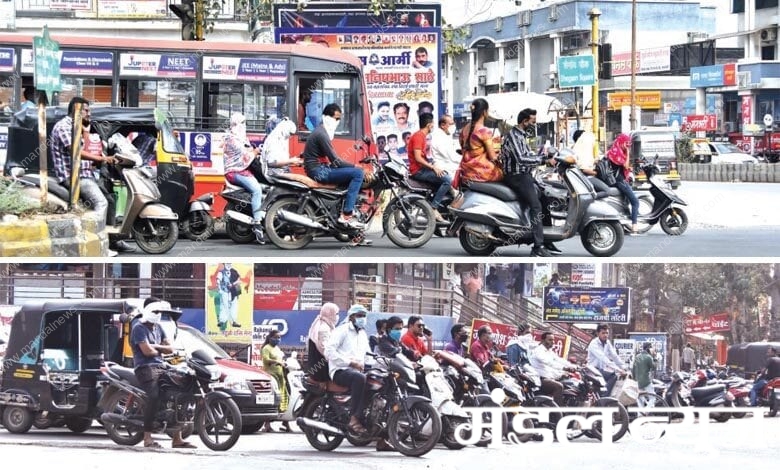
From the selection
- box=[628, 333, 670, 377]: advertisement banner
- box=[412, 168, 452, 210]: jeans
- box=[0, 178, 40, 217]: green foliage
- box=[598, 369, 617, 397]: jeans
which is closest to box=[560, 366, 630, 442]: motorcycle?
box=[598, 369, 617, 397]: jeans

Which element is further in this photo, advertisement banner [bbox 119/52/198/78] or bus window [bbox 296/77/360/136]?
bus window [bbox 296/77/360/136]

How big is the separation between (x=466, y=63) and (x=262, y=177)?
65.4 metres

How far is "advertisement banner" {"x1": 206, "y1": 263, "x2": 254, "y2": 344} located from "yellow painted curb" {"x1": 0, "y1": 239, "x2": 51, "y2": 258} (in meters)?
2.74

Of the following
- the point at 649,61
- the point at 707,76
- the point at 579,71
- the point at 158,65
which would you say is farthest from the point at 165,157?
the point at 649,61

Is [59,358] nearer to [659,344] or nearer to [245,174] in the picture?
[659,344]

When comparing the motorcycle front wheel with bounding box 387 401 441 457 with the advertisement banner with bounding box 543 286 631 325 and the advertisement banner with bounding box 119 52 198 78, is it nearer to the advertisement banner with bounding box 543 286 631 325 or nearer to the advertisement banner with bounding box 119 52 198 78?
the advertisement banner with bounding box 543 286 631 325

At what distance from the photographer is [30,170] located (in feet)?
41.3

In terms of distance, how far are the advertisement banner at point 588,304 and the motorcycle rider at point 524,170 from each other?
5.63 meters

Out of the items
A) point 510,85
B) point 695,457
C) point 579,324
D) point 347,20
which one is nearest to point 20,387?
point 579,324

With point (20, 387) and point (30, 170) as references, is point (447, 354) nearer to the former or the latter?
point (20, 387)

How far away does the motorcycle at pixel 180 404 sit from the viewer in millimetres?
6660

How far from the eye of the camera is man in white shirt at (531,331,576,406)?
6.77 metres

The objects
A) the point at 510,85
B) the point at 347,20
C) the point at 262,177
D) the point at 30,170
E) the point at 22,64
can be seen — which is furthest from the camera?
the point at 510,85

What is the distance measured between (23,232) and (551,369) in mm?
4235
